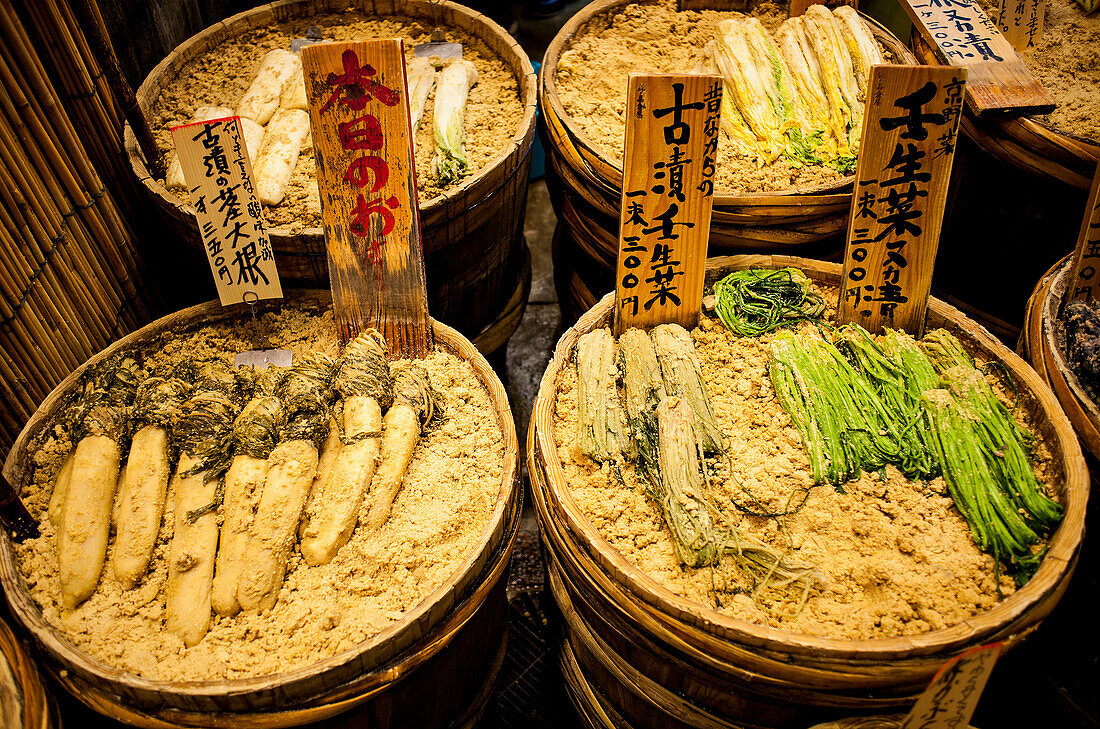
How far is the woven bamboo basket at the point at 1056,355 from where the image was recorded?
8.60 ft

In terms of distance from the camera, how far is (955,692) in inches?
76.7

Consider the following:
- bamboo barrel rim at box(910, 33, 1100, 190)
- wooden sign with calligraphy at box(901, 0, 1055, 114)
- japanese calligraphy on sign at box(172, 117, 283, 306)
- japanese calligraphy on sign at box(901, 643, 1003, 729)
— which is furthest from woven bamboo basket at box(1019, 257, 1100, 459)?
japanese calligraphy on sign at box(172, 117, 283, 306)

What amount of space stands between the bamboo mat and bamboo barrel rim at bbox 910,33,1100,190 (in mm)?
4297

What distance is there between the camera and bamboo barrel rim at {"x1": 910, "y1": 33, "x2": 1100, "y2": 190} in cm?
315

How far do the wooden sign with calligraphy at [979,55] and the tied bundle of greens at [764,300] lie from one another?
4.09 ft

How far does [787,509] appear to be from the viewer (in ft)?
8.27

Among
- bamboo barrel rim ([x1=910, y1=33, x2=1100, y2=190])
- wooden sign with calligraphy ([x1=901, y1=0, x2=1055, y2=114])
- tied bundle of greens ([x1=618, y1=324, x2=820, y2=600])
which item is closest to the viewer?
tied bundle of greens ([x1=618, y1=324, x2=820, y2=600])

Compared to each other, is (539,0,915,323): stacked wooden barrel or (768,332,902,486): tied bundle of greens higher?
(539,0,915,323): stacked wooden barrel

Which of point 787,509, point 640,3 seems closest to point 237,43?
point 640,3

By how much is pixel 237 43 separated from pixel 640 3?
2674 millimetres

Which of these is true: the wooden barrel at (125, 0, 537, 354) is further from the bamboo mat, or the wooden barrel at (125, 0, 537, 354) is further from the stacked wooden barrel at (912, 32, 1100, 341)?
the stacked wooden barrel at (912, 32, 1100, 341)

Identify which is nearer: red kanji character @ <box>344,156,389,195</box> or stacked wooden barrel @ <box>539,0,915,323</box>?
red kanji character @ <box>344,156,389,195</box>

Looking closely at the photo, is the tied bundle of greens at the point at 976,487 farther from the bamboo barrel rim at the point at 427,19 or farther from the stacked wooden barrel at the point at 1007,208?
the bamboo barrel rim at the point at 427,19

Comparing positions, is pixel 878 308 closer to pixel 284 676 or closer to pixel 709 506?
pixel 709 506
